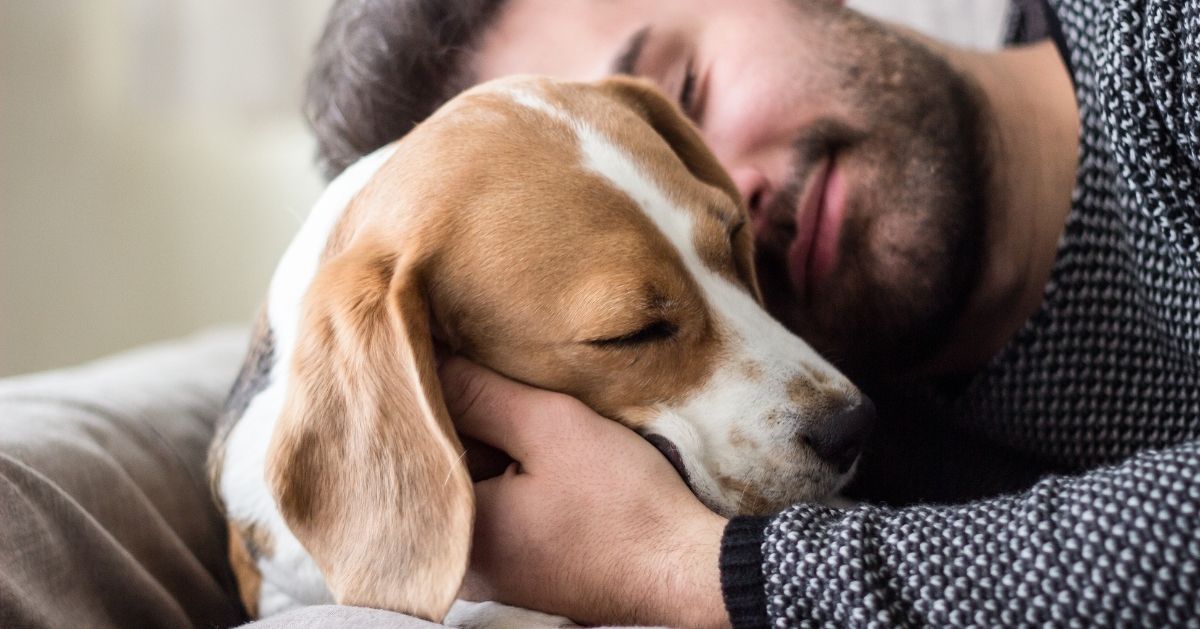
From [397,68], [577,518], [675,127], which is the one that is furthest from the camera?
[397,68]

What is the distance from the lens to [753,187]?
5.26 ft

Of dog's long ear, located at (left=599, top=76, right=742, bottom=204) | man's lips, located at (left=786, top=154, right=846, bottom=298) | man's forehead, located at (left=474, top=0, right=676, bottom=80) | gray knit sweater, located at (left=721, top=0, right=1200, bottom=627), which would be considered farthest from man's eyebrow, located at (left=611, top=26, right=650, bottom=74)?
gray knit sweater, located at (left=721, top=0, right=1200, bottom=627)

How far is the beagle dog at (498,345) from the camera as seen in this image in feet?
3.48

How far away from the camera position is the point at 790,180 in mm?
1599

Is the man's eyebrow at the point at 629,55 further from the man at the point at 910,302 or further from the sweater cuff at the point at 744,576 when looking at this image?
the sweater cuff at the point at 744,576

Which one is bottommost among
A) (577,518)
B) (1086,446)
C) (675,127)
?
(1086,446)

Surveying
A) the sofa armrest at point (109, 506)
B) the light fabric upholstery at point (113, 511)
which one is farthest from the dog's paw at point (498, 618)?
the sofa armrest at point (109, 506)

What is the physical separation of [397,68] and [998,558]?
1337mm

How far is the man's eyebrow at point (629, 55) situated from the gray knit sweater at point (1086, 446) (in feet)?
2.05

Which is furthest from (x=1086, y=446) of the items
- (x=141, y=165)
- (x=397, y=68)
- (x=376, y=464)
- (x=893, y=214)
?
(x=141, y=165)

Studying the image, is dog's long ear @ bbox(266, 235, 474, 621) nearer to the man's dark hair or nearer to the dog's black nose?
the dog's black nose

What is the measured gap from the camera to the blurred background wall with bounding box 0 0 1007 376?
3172 millimetres

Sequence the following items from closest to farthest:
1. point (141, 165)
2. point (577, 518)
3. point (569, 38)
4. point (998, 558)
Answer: point (998, 558)
point (577, 518)
point (569, 38)
point (141, 165)

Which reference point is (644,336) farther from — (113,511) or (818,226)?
(113,511)
